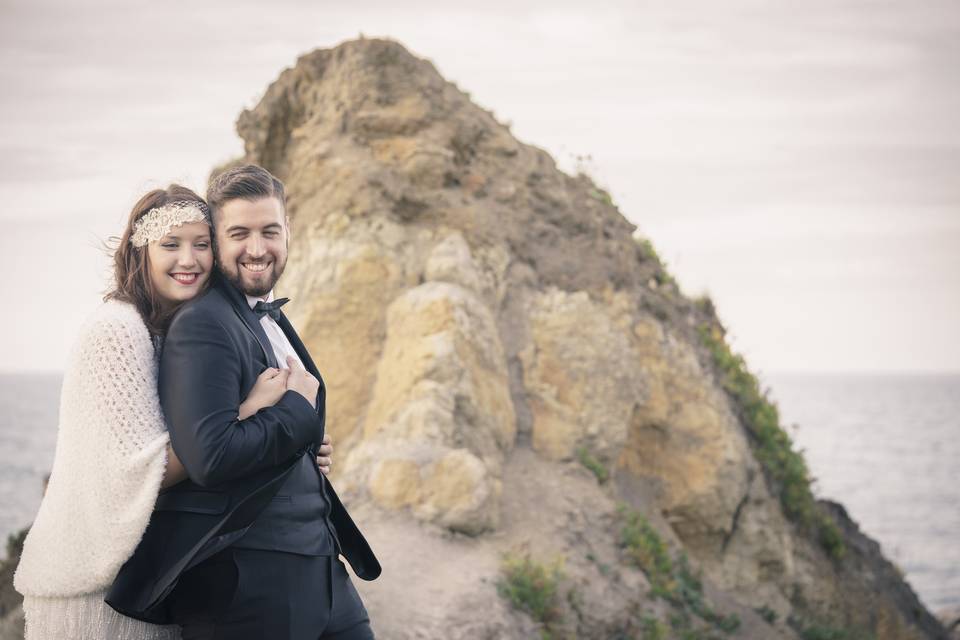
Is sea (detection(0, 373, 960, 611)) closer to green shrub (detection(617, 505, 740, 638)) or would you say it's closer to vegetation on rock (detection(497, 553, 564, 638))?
green shrub (detection(617, 505, 740, 638))

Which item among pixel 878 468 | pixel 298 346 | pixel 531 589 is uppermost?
pixel 298 346

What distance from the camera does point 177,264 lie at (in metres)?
3.85

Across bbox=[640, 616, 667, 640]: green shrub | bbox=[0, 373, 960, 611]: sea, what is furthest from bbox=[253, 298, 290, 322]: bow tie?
bbox=[0, 373, 960, 611]: sea

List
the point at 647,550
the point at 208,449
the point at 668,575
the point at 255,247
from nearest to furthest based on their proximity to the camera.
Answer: the point at 208,449
the point at 255,247
the point at 647,550
the point at 668,575

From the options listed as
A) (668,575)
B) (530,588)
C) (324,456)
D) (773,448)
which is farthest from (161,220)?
(773,448)

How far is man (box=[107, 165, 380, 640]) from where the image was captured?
3.51 m

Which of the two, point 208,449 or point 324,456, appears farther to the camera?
point 324,456

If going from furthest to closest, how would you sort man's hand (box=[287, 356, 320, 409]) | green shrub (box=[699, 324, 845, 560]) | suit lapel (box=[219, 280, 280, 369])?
green shrub (box=[699, 324, 845, 560]) < suit lapel (box=[219, 280, 280, 369]) < man's hand (box=[287, 356, 320, 409])

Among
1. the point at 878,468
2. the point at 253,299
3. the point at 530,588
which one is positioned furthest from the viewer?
the point at 878,468

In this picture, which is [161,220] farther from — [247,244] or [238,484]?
[238,484]

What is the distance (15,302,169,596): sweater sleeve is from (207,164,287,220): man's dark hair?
606mm

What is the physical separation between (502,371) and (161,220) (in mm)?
5880

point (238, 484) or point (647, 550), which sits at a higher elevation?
point (238, 484)

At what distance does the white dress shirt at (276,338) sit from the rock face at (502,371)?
3490 millimetres
